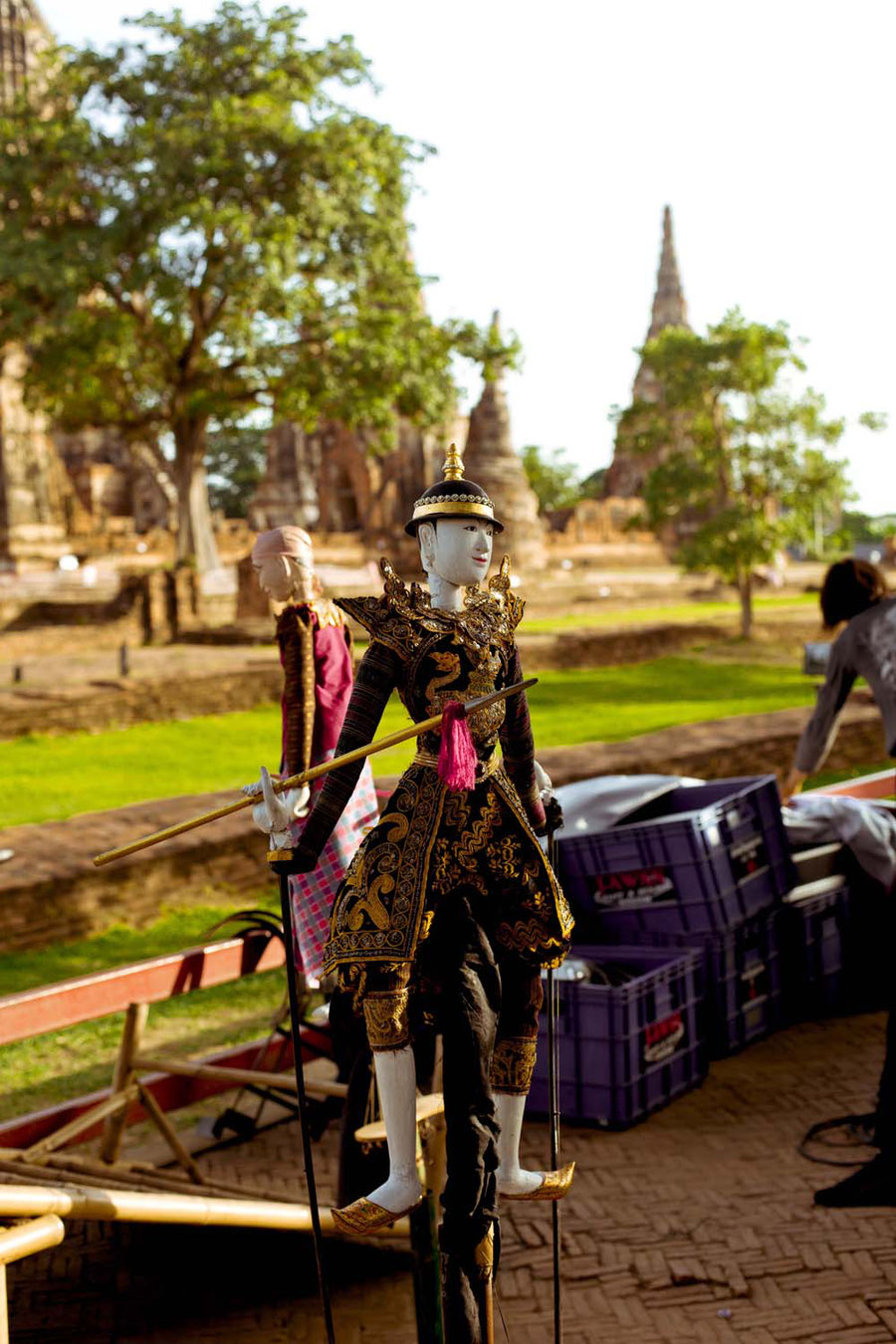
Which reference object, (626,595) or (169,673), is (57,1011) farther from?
(626,595)

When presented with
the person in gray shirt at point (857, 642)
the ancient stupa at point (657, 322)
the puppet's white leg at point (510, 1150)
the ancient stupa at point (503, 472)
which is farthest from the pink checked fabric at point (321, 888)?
the ancient stupa at point (657, 322)

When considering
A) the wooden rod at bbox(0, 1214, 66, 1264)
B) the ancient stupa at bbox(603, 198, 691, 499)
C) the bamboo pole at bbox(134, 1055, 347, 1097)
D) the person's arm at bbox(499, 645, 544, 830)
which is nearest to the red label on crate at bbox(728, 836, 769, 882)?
the bamboo pole at bbox(134, 1055, 347, 1097)

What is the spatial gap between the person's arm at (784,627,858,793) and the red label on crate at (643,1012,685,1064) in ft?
3.84

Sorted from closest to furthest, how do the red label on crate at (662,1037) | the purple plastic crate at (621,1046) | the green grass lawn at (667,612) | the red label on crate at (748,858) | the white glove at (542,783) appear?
the white glove at (542,783)
the purple plastic crate at (621,1046)
the red label on crate at (662,1037)
the red label on crate at (748,858)
the green grass lawn at (667,612)

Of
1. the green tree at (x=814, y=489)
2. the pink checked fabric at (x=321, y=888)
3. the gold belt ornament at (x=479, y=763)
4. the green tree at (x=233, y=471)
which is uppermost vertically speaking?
the green tree at (x=233, y=471)

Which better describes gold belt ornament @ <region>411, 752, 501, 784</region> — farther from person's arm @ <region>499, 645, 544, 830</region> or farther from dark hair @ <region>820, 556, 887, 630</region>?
dark hair @ <region>820, 556, 887, 630</region>

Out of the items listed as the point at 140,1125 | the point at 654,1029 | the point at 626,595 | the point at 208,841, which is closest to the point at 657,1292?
the point at 654,1029

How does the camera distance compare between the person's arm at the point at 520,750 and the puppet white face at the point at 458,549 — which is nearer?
the puppet white face at the point at 458,549

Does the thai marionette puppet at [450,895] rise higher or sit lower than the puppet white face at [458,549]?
lower

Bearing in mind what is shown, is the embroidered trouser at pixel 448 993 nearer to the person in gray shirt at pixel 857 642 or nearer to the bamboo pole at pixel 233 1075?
the bamboo pole at pixel 233 1075

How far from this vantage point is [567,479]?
63.4 m

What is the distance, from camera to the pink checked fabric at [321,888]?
4.27 metres

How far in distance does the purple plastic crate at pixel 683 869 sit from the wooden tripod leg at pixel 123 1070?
6.11 ft

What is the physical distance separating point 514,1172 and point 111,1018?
372 centimetres
